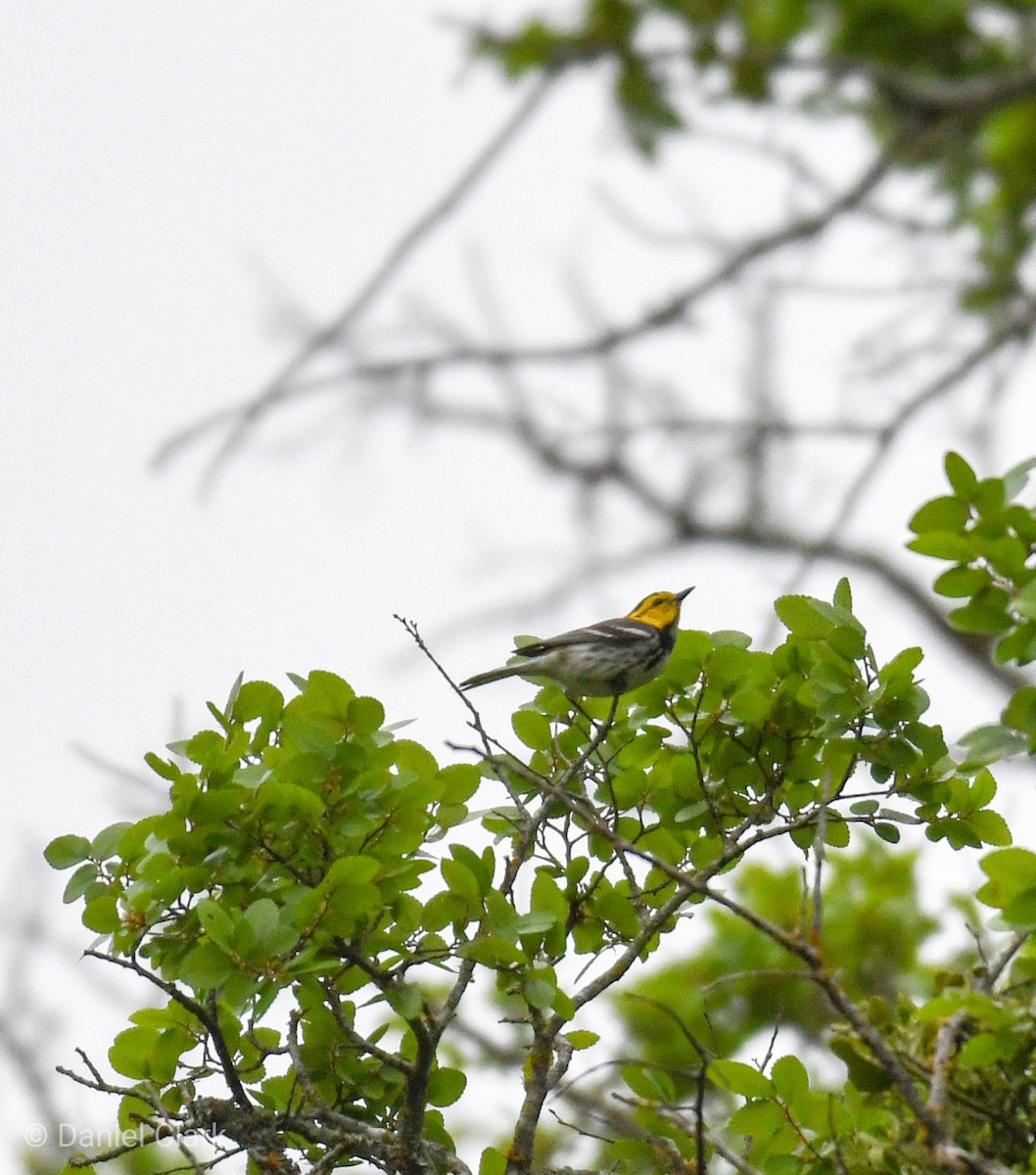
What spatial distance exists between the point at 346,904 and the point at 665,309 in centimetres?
434

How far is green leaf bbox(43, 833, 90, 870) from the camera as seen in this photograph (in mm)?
3248

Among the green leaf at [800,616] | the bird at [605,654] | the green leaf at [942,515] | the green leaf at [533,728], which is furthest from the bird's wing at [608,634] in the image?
the green leaf at [942,515]

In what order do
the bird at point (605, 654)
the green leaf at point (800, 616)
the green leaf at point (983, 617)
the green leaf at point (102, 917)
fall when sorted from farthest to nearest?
1. the bird at point (605, 654)
2. the green leaf at point (800, 616)
3. the green leaf at point (102, 917)
4. the green leaf at point (983, 617)

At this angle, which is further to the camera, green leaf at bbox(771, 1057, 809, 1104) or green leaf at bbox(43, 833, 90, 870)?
green leaf at bbox(43, 833, 90, 870)

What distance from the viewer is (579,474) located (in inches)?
450

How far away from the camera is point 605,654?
250 inches

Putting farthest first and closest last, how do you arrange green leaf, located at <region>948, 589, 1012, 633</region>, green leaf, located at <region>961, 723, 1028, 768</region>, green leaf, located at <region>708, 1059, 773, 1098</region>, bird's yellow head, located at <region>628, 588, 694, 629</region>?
bird's yellow head, located at <region>628, 588, 694, 629</region>
green leaf, located at <region>708, 1059, 773, 1098</region>
green leaf, located at <region>948, 589, 1012, 633</region>
green leaf, located at <region>961, 723, 1028, 768</region>

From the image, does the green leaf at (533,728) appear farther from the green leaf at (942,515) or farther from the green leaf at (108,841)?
the green leaf at (942,515)

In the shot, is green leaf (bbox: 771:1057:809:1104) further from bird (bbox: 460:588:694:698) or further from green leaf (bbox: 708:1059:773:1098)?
bird (bbox: 460:588:694:698)

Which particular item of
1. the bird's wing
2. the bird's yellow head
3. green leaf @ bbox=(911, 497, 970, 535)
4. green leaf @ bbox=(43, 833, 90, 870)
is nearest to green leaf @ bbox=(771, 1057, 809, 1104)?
green leaf @ bbox=(911, 497, 970, 535)

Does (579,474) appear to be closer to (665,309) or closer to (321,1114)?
(665,309)

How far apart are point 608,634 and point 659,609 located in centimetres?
132

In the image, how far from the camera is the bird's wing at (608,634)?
6375 millimetres

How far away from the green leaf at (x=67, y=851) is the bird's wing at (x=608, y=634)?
3.04 meters
